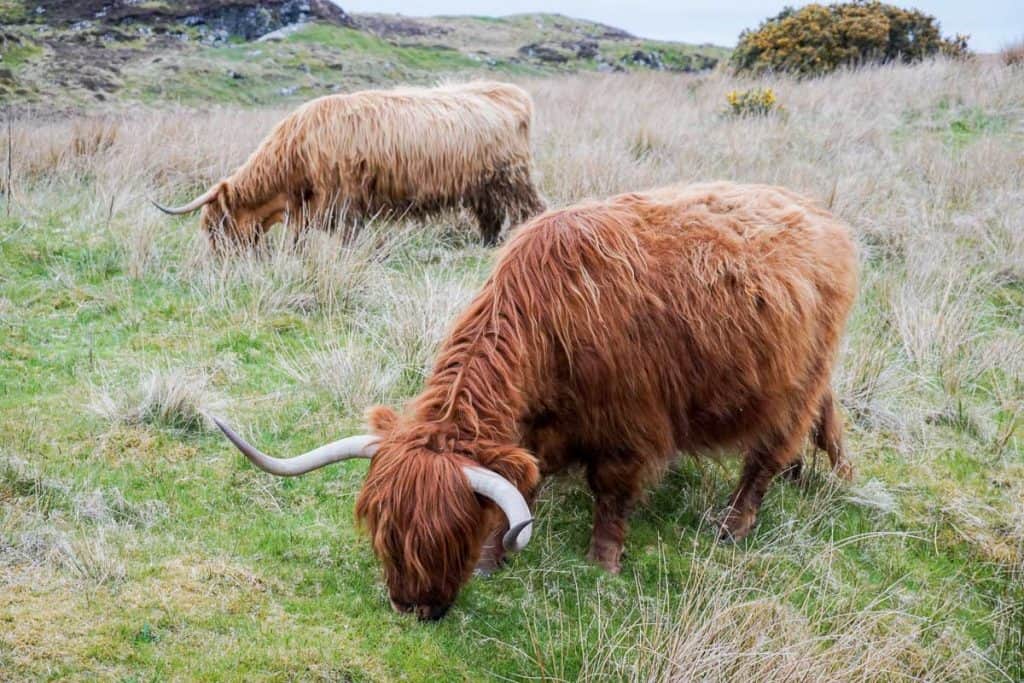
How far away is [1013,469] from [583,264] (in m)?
2.81

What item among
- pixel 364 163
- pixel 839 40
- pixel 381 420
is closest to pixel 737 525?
pixel 381 420

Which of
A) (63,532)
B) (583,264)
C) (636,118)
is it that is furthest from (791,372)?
(636,118)

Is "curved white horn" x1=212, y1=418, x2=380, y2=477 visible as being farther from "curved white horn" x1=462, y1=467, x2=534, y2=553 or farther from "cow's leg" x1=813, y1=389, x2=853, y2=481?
"cow's leg" x1=813, y1=389, x2=853, y2=481

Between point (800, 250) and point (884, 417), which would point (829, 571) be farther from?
point (884, 417)

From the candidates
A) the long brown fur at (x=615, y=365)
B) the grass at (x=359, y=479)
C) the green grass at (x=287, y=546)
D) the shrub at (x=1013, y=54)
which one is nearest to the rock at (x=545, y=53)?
the shrub at (x=1013, y=54)

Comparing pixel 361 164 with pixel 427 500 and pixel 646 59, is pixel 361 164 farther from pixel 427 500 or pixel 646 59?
pixel 646 59

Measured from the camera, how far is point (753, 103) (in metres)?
11.3

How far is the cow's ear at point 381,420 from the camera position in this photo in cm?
287

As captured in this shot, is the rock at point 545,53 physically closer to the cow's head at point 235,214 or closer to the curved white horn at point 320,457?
the cow's head at point 235,214

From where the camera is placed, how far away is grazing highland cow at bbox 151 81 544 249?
633cm

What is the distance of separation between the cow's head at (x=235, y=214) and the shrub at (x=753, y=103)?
695 centimetres

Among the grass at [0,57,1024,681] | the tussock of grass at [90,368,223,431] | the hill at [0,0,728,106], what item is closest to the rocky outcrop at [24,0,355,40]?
the hill at [0,0,728,106]

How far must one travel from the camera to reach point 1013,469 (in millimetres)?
4363

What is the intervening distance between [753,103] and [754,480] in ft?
28.4
